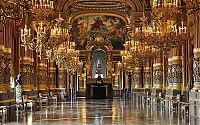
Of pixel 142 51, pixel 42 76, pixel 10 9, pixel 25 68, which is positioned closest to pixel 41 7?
pixel 10 9

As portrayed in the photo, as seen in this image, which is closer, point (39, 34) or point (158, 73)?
point (39, 34)

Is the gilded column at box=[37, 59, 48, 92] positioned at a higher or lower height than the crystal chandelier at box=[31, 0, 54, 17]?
lower

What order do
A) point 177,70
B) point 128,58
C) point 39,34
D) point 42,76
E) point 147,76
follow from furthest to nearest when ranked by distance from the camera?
point 147,76 < point 128,58 < point 42,76 < point 177,70 < point 39,34

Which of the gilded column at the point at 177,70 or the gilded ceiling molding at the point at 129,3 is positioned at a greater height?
the gilded ceiling molding at the point at 129,3

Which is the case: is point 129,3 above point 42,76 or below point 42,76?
above

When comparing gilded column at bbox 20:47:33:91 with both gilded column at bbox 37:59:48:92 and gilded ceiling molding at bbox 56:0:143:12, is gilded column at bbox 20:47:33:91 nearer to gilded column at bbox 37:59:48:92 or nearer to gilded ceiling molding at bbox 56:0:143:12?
gilded column at bbox 37:59:48:92

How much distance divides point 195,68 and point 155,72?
16446mm

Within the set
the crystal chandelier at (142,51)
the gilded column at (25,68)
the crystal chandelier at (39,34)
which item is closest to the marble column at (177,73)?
the crystal chandelier at (142,51)

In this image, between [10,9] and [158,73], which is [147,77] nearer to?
[158,73]

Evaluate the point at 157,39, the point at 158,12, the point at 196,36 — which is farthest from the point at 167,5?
the point at 196,36

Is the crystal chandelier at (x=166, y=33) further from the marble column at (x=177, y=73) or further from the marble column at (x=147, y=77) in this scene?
the marble column at (x=147, y=77)

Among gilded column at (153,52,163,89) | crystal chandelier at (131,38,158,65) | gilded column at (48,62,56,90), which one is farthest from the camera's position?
gilded column at (48,62,56,90)

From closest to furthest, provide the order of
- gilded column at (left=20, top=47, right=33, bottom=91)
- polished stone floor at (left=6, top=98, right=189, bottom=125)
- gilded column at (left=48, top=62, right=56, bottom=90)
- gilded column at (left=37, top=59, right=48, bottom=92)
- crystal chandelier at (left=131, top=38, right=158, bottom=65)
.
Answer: polished stone floor at (left=6, top=98, right=189, bottom=125)
crystal chandelier at (left=131, top=38, right=158, bottom=65)
gilded column at (left=20, top=47, right=33, bottom=91)
gilded column at (left=37, top=59, right=48, bottom=92)
gilded column at (left=48, top=62, right=56, bottom=90)

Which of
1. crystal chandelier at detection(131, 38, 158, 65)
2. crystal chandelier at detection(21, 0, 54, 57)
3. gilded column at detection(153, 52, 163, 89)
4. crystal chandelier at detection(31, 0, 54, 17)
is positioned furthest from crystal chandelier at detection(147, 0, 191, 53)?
gilded column at detection(153, 52, 163, 89)
